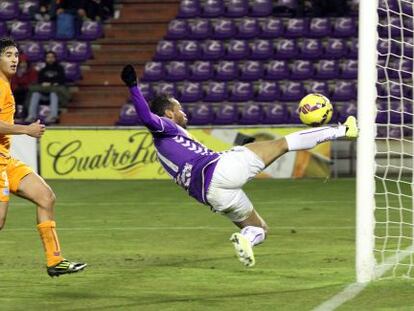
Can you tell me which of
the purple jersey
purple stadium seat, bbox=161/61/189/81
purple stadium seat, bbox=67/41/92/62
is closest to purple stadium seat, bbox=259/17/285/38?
purple stadium seat, bbox=161/61/189/81

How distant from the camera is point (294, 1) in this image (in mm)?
25984

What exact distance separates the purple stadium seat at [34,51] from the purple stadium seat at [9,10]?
1518 millimetres

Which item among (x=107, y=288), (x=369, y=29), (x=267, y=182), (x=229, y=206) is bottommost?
(x=267, y=182)

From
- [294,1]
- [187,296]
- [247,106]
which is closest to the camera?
[187,296]

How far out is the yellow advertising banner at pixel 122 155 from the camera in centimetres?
2138

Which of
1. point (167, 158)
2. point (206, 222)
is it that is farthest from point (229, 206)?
point (206, 222)

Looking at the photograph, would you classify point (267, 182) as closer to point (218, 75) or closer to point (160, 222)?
point (218, 75)

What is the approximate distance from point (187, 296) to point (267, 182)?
12.3 metres

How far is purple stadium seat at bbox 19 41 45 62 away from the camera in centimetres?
2638

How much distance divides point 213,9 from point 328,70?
3.37m

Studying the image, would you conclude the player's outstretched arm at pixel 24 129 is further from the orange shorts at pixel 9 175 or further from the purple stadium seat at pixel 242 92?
the purple stadium seat at pixel 242 92

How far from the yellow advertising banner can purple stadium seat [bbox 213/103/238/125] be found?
2.13m

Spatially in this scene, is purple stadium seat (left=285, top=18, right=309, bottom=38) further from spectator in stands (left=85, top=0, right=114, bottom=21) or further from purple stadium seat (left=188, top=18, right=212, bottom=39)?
spectator in stands (left=85, top=0, right=114, bottom=21)

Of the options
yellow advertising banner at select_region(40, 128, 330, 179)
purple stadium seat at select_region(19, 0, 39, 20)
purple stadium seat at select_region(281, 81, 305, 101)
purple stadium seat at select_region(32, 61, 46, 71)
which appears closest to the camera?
yellow advertising banner at select_region(40, 128, 330, 179)
